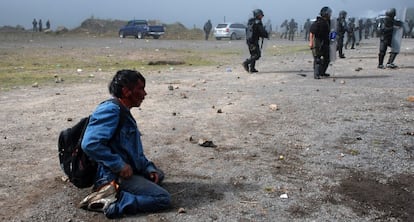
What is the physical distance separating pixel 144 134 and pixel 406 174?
3.43 meters

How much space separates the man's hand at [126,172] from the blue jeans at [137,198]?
0.07 metres

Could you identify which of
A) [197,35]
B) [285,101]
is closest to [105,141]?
[285,101]

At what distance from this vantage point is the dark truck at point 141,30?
135 ft

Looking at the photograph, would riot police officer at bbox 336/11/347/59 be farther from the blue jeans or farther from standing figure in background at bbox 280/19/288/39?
standing figure in background at bbox 280/19/288/39

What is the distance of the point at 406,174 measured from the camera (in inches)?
203

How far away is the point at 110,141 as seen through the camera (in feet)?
13.2

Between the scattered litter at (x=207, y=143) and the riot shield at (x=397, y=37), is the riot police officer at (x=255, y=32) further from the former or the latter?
the scattered litter at (x=207, y=143)

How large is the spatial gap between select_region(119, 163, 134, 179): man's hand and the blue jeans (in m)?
0.07

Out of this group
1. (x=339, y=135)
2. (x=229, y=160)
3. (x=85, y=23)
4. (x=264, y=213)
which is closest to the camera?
(x=264, y=213)

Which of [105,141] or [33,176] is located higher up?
[105,141]

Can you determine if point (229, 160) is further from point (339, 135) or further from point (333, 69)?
point (333, 69)

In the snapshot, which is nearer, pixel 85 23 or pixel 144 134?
pixel 144 134

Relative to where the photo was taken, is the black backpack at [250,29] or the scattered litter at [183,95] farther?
the black backpack at [250,29]

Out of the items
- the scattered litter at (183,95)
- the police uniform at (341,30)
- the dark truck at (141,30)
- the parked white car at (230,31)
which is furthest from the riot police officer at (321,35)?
the dark truck at (141,30)
